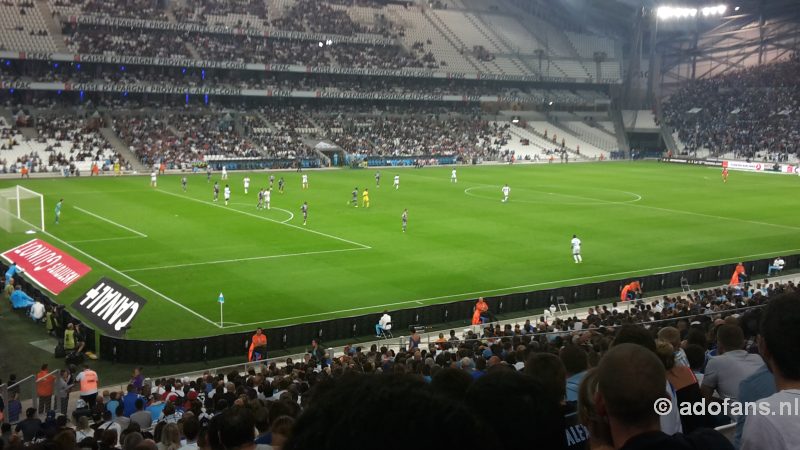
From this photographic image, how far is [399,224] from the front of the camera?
47469 mm

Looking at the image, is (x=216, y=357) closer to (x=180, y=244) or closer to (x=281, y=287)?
(x=281, y=287)

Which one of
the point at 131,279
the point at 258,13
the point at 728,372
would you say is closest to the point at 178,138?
the point at 258,13

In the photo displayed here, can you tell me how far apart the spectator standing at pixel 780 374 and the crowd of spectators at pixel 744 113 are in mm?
101097

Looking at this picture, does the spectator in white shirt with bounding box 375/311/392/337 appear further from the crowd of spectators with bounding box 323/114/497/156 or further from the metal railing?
the crowd of spectators with bounding box 323/114/497/156

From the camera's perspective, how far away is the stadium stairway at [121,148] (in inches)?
3034

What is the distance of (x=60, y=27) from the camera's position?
87.8m

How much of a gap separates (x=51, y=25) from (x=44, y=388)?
80.2 meters

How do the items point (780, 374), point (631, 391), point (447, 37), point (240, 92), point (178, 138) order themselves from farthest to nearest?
point (447, 37) < point (240, 92) < point (178, 138) < point (780, 374) < point (631, 391)

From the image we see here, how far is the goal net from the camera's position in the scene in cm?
4300

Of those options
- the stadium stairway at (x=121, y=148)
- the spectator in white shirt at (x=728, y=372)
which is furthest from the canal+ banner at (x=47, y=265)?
the stadium stairway at (x=121, y=148)

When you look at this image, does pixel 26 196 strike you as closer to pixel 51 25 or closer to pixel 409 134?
pixel 51 25

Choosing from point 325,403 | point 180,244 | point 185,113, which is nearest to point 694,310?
point 325,403

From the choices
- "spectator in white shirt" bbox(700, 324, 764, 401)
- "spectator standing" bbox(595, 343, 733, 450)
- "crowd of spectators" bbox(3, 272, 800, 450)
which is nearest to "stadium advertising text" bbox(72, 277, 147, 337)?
"crowd of spectators" bbox(3, 272, 800, 450)

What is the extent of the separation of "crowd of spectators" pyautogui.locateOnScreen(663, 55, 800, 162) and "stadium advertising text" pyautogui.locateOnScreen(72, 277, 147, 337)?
90.8m
